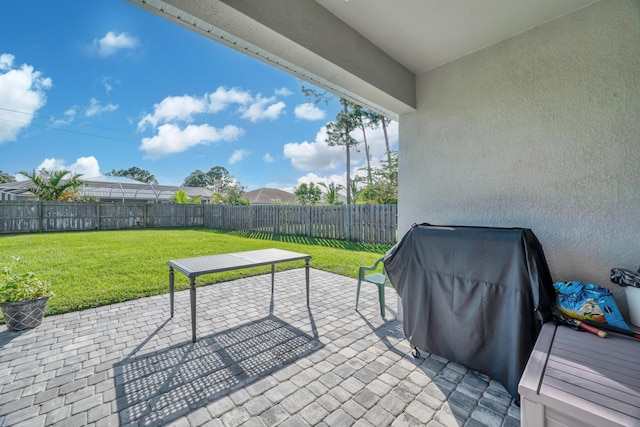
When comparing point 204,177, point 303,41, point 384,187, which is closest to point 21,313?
point 303,41

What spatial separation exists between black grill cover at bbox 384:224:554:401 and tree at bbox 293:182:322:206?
41.1ft

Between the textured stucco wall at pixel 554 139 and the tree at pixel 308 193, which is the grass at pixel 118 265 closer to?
the textured stucco wall at pixel 554 139

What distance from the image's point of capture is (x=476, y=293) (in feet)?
6.58

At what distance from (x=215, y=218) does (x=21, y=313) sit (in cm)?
1279

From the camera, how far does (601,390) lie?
1.06m

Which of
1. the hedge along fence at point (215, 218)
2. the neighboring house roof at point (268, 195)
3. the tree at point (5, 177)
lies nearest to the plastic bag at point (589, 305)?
the hedge along fence at point (215, 218)

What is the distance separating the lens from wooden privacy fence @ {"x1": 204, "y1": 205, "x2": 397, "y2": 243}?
8414 mm

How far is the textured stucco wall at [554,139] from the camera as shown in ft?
6.39

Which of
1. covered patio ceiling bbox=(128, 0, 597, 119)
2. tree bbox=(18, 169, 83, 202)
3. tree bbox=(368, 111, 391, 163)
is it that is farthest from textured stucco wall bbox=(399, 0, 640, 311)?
tree bbox=(18, 169, 83, 202)

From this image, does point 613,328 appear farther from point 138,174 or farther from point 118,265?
point 138,174

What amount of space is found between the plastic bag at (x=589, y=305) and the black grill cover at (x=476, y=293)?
92mm

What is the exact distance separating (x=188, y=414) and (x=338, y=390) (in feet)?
3.40

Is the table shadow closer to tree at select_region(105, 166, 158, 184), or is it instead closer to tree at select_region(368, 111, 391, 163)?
tree at select_region(368, 111, 391, 163)

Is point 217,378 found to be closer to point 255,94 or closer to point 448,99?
point 448,99
